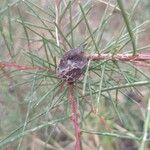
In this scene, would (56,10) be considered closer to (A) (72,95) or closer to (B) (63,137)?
(A) (72,95)

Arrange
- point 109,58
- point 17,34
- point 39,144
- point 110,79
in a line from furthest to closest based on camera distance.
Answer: point 39,144
point 17,34
point 110,79
point 109,58

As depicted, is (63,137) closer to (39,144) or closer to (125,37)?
(39,144)

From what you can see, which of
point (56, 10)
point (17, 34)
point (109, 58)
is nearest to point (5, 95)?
point (17, 34)

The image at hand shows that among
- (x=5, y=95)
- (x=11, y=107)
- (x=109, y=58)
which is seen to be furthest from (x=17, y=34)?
(x=109, y=58)

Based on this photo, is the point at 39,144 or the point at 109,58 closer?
the point at 109,58

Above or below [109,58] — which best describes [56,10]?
above

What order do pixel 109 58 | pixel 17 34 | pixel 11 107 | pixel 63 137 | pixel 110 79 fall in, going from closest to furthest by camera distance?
pixel 109 58 < pixel 110 79 < pixel 17 34 < pixel 11 107 < pixel 63 137

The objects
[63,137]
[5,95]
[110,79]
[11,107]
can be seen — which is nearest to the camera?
[110,79]

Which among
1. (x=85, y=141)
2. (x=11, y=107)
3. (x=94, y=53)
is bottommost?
(x=85, y=141)

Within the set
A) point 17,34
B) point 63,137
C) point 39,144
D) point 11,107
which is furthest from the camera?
point 63,137

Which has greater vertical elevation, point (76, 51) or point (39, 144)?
point (76, 51)
